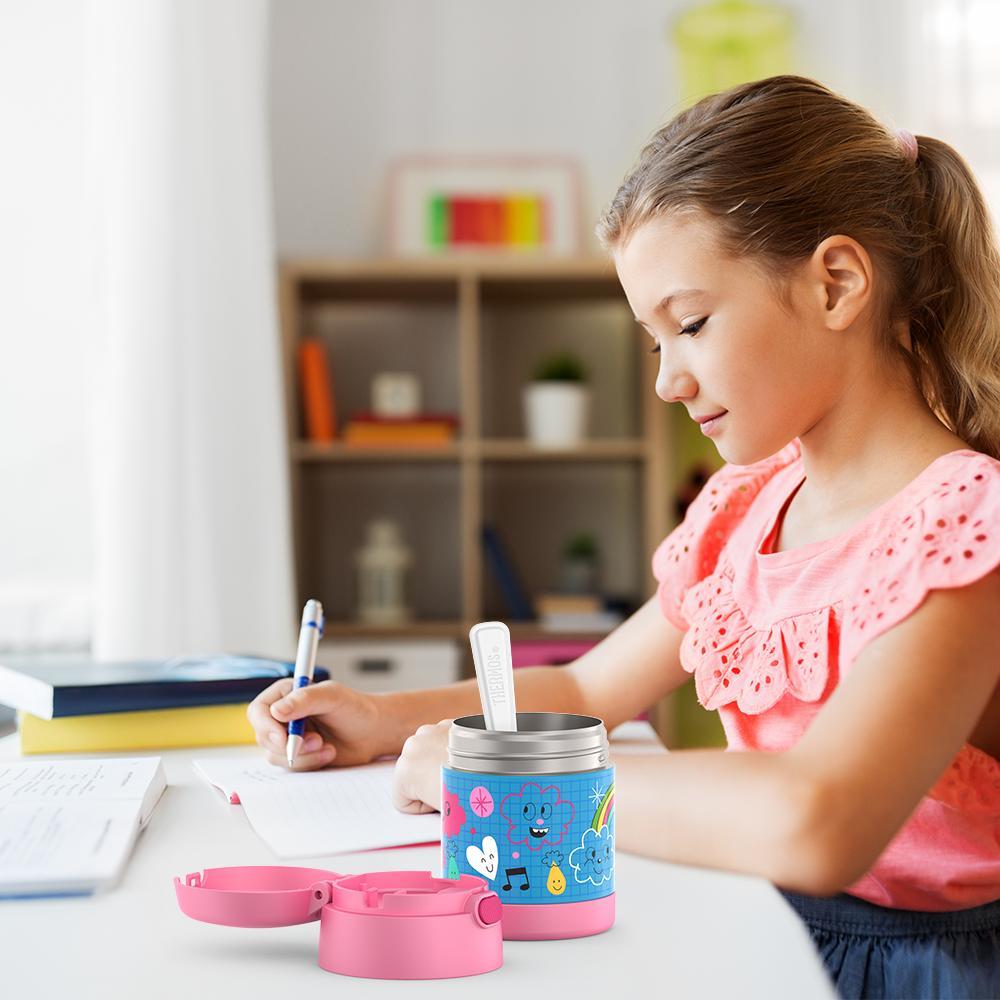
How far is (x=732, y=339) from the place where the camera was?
3.06 ft

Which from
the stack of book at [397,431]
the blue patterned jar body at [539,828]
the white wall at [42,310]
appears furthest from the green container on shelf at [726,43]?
the blue patterned jar body at [539,828]

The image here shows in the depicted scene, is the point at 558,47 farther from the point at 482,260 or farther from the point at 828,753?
the point at 828,753

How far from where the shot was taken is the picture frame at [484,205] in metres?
3.15

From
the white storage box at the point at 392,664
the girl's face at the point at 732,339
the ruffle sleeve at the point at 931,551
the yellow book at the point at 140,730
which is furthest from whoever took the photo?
the white storage box at the point at 392,664

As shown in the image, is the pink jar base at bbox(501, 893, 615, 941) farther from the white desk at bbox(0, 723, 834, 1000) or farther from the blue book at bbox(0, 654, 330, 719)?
the blue book at bbox(0, 654, 330, 719)

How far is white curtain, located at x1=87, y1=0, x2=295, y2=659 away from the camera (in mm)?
2129

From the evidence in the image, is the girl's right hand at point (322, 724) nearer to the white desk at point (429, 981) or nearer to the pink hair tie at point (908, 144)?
the white desk at point (429, 981)

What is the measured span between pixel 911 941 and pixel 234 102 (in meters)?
2.15

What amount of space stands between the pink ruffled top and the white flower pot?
1.85 meters

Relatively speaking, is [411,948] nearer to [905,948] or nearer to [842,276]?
[905,948]

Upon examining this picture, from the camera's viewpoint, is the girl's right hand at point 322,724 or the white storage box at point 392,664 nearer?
the girl's right hand at point 322,724

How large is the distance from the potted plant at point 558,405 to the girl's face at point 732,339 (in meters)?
1.96

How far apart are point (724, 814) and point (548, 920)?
139mm

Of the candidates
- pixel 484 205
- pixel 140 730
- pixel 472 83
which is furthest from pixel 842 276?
pixel 472 83
